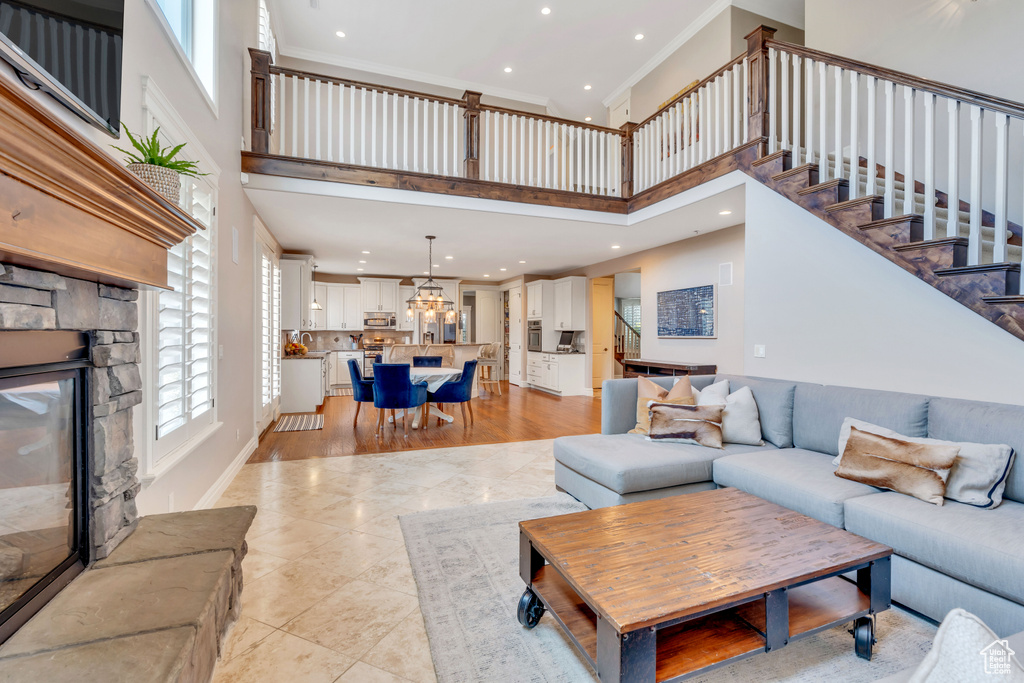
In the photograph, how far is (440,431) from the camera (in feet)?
18.2

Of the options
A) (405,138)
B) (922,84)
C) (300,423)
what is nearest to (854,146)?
(922,84)

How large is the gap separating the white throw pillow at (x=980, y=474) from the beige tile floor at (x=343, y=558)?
7.42 feet

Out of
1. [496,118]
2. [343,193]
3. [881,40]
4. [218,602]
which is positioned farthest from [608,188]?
[218,602]

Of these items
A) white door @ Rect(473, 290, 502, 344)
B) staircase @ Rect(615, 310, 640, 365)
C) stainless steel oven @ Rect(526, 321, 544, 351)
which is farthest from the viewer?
white door @ Rect(473, 290, 502, 344)

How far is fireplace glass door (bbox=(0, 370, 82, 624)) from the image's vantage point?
1.18 metres

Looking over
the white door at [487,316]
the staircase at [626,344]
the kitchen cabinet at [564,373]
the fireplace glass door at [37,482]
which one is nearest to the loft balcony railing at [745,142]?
the fireplace glass door at [37,482]

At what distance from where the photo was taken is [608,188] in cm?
560

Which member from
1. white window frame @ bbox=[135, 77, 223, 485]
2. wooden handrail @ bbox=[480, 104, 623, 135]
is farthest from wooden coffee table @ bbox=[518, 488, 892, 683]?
wooden handrail @ bbox=[480, 104, 623, 135]

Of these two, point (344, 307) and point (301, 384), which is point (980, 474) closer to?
point (301, 384)

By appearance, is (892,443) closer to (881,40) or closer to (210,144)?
(881,40)

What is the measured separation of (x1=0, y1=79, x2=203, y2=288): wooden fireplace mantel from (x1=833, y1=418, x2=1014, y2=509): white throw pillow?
128 inches

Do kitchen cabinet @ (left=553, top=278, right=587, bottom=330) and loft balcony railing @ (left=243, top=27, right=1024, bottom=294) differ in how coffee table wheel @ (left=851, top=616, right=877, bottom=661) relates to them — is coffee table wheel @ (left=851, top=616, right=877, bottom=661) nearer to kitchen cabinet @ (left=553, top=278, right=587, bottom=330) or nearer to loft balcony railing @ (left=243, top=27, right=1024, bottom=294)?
loft balcony railing @ (left=243, top=27, right=1024, bottom=294)

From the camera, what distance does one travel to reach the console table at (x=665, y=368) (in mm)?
5613

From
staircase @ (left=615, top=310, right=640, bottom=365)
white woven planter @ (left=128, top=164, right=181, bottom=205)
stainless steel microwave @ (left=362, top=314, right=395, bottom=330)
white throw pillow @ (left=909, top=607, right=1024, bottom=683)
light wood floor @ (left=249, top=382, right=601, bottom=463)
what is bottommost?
light wood floor @ (left=249, top=382, right=601, bottom=463)
